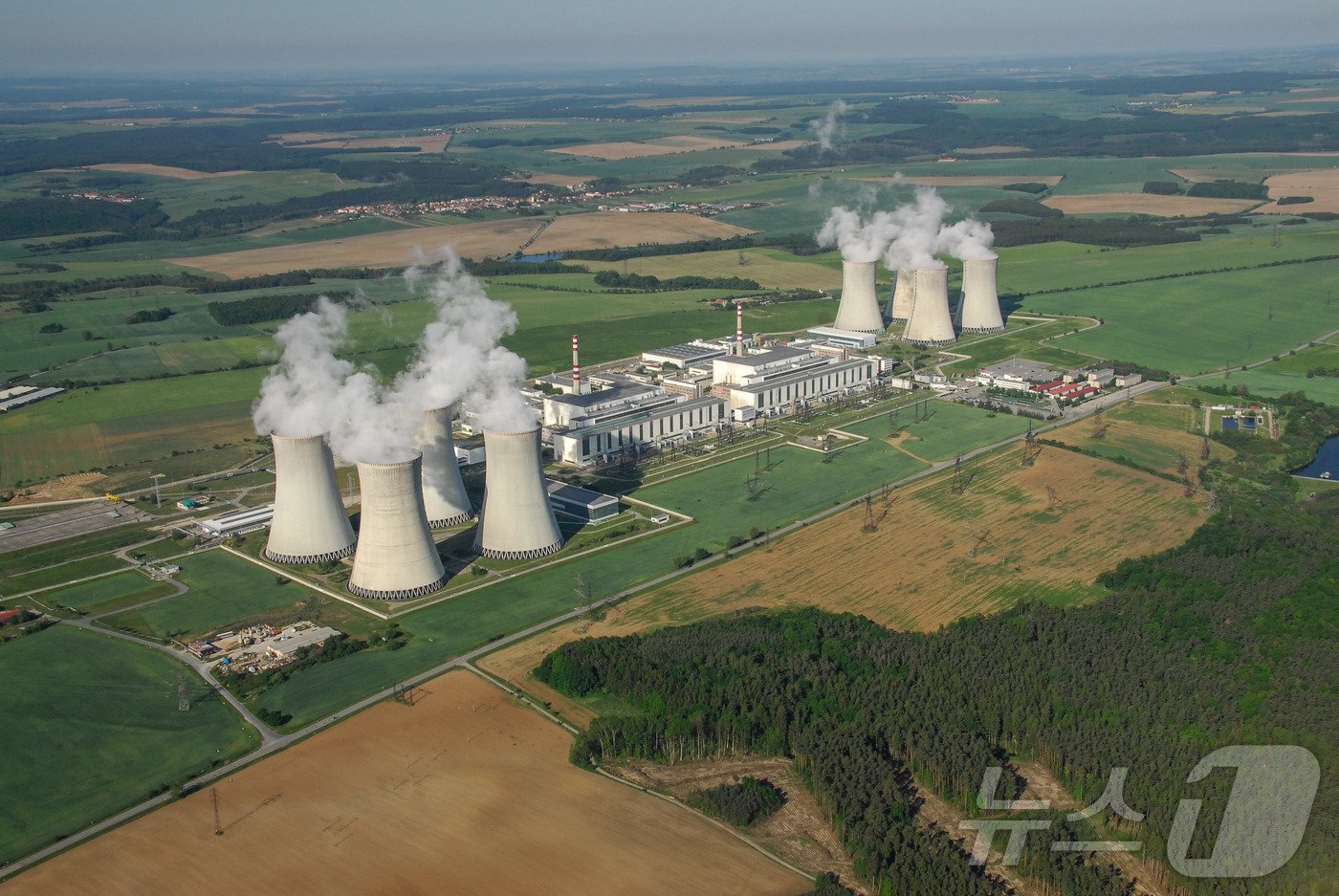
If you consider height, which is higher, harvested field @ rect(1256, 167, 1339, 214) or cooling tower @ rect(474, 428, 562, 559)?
harvested field @ rect(1256, 167, 1339, 214)

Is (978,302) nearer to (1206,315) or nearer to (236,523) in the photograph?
(1206,315)

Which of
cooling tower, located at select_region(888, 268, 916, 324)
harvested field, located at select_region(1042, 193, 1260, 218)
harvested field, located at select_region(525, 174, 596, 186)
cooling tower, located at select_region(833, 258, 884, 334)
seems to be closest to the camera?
cooling tower, located at select_region(833, 258, 884, 334)

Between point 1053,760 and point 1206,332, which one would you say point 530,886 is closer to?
point 1053,760

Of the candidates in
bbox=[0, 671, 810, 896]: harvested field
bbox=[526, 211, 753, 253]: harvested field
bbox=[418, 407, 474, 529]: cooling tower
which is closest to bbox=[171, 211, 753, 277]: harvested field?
bbox=[526, 211, 753, 253]: harvested field

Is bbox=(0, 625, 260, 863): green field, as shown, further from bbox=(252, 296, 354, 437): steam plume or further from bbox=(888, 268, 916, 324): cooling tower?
bbox=(888, 268, 916, 324): cooling tower

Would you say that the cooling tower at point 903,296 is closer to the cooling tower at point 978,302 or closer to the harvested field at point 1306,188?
the cooling tower at point 978,302

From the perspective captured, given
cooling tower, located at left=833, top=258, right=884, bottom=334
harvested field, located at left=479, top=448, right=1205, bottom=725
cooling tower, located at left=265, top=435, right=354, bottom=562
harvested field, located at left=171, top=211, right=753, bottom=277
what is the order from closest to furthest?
harvested field, located at left=479, top=448, right=1205, bottom=725
cooling tower, located at left=265, top=435, right=354, bottom=562
cooling tower, located at left=833, top=258, right=884, bottom=334
harvested field, located at left=171, top=211, right=753, bottom=277

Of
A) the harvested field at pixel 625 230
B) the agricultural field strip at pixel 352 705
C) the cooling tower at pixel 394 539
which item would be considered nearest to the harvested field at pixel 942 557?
the agricultural field strip at pixel 352 705
